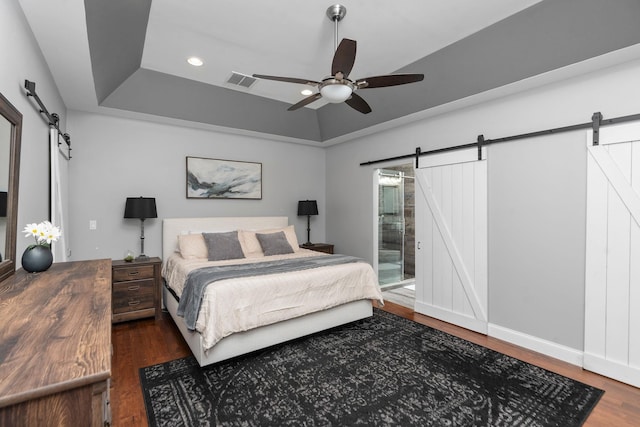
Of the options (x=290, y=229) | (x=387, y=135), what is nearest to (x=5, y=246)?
(x=290, y=229)

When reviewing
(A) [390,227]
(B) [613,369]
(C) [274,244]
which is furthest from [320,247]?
(B) [613,369]

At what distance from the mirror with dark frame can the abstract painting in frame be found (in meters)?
2.65

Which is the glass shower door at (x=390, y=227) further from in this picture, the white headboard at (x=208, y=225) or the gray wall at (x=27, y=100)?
the gray wall at (x=27, y=100)

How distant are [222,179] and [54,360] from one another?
13.4ft

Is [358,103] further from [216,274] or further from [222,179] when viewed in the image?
[222,179]

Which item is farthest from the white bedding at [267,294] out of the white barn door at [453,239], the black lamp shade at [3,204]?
the black lamp shade at [3,204]

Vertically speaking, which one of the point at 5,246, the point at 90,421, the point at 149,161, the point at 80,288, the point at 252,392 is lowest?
the point at 252,392

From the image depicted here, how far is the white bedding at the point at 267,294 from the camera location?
2.60m

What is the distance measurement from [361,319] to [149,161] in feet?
11.3

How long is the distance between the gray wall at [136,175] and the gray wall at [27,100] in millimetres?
1168

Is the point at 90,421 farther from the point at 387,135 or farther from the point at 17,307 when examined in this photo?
the point at 387,135

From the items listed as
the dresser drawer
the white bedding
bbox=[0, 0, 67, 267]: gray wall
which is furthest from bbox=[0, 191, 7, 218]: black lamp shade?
the dresser drawer

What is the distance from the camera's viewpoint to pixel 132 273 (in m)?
3.61

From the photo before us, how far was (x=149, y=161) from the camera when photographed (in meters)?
4.21
